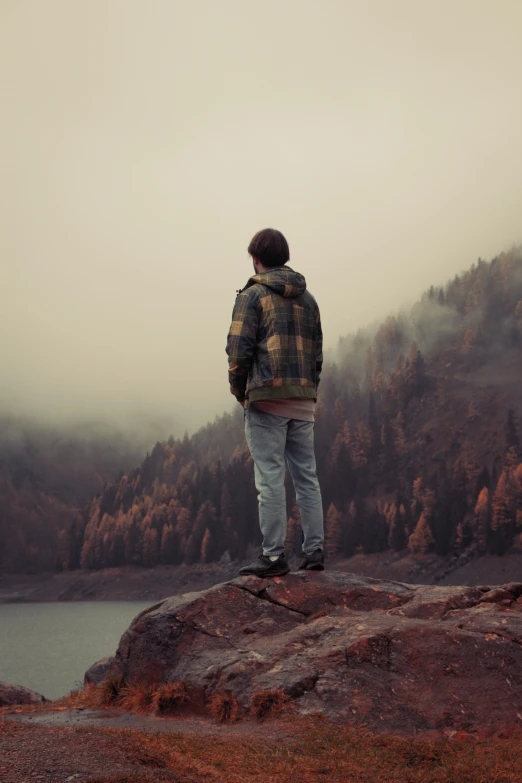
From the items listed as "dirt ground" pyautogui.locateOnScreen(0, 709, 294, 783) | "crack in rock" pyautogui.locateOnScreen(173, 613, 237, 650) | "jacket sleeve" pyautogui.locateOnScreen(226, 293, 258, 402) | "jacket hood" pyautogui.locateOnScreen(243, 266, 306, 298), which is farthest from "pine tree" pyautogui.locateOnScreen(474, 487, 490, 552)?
"dirt ground" pyautogui.locateOnScreen(0, 709, 294, 783)

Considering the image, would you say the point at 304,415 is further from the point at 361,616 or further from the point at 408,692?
the point at 408,692

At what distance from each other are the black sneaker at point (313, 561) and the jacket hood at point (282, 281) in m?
4.15

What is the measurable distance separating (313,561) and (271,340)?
12.1 ft

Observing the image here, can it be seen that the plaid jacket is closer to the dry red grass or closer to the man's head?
the man's head

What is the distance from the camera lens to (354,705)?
7.59 meters

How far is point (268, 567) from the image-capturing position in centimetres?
1062

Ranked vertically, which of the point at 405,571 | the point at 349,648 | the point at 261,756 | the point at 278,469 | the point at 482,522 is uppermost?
the point at 278,469

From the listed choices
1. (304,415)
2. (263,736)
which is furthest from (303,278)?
(263,736)

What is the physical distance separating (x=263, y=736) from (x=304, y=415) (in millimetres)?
4670

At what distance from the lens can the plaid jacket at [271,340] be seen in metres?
9.74

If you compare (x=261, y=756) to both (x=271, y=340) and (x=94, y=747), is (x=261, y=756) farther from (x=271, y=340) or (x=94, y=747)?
(x=271, y=340)

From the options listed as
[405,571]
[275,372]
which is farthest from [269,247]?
[405,571]

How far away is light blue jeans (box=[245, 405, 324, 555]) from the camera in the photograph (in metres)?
10.0

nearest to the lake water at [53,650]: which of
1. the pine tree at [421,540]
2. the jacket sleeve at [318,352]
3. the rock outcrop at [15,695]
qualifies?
the rock outcrop at [15,695]
